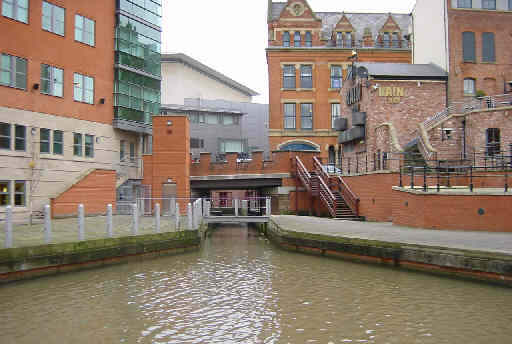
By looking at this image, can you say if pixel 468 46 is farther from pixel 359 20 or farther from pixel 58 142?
pixel 58 142

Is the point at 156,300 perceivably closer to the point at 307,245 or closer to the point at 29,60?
the point at 307,245

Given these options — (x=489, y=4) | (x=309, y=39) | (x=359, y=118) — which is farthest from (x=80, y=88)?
(x=489, y=4)

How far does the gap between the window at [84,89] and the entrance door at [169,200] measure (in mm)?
6041

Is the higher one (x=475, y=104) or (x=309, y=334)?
(x=475, y=104)

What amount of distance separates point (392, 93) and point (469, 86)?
629 centimetres

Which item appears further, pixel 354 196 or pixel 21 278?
pixel 354 196

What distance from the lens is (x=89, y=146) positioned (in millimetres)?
25922

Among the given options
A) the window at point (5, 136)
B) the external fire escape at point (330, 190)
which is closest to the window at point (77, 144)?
the window at point (5, 136)

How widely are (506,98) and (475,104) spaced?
2.89 m

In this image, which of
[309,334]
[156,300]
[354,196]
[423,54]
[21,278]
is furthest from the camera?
[423,54]

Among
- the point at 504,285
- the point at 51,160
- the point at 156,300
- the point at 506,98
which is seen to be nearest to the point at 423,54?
the point at 506,98

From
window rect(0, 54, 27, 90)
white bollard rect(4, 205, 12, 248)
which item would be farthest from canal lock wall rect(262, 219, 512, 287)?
window rect(0, 54, 27, 90)

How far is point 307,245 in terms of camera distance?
16.0m

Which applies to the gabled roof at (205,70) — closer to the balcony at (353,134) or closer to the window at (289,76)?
the window at (289,76)
